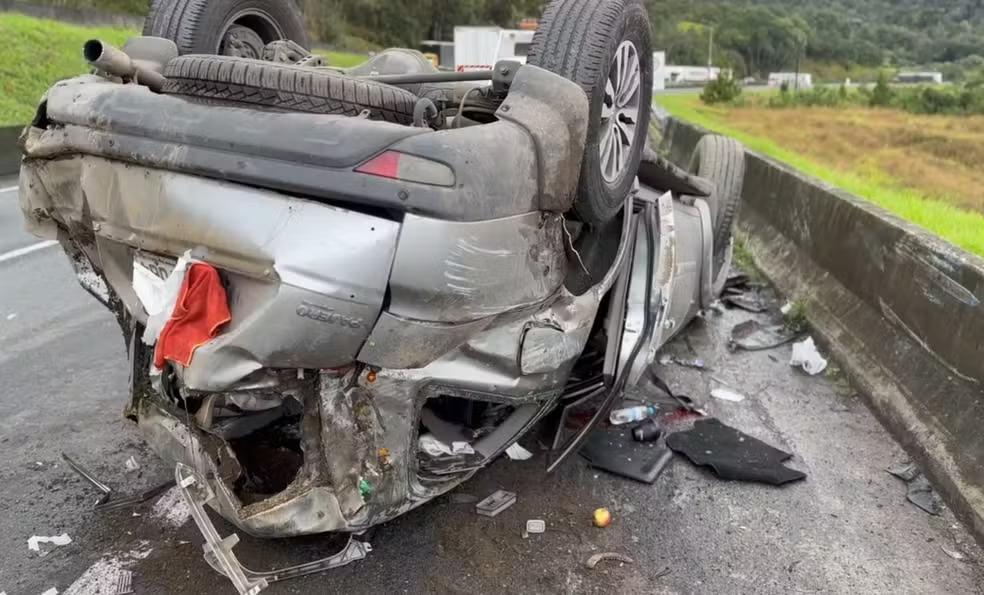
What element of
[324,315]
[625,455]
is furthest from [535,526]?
[324,315]

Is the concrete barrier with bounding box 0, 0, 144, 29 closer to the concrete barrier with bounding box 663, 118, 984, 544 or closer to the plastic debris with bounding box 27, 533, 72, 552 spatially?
the concrete barrier with bounding box 663, 118, 984, 544

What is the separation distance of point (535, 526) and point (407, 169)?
4.85 feet

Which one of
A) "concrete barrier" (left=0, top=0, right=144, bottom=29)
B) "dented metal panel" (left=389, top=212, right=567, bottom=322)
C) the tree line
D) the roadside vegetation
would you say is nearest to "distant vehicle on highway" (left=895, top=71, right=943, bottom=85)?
the tree line

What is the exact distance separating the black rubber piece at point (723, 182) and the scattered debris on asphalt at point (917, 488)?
2.01m

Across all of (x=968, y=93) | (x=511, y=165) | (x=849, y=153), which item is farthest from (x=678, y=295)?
(x=968, y=93)

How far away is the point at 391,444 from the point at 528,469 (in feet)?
3.54

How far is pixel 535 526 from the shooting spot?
2.97m

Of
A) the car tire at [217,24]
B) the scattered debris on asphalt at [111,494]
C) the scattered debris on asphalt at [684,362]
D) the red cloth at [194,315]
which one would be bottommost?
the scattered debris on asphalt at [684,362]

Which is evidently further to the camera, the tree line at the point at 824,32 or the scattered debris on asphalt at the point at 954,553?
the tree line at the point at 824,32

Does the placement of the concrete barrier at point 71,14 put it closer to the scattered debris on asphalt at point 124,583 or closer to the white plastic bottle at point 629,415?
the white plastic bottle at point 629,415

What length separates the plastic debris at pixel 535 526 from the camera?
116 inches

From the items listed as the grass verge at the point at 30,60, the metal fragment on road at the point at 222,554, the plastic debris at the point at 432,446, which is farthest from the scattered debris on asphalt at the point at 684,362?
the grass verge at the point at 30,60

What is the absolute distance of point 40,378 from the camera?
162 inches

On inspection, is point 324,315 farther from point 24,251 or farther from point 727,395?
point 24,251
